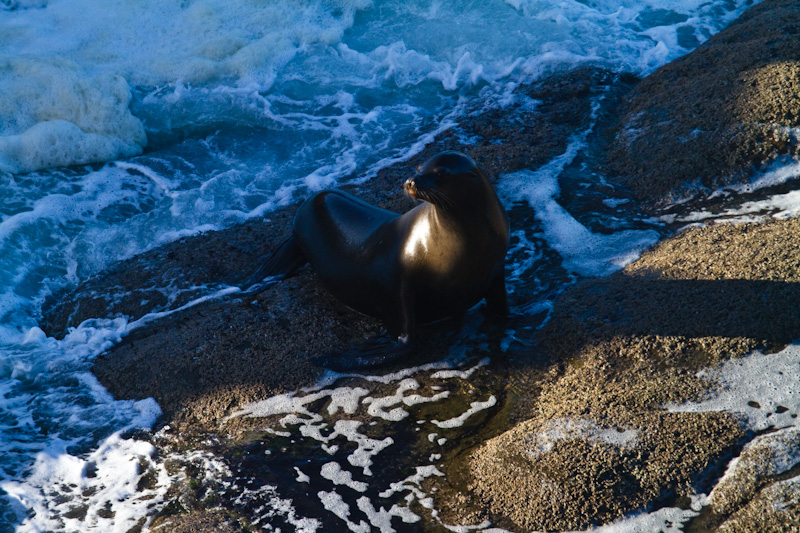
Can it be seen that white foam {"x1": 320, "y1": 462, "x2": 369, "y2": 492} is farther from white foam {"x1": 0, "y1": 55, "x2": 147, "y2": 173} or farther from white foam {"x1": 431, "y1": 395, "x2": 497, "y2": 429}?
white foam {"x1": 0, "y1": 55, "x2": 147, "y2": 173}

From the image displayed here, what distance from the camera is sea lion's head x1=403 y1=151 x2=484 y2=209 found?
3.48m

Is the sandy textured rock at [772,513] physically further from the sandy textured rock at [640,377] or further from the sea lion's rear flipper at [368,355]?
the sea lion's rear flipper at [368,355]

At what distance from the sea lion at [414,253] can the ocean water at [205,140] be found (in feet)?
1.32

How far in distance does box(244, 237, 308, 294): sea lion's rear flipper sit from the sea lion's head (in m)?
1.66

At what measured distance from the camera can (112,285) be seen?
5.34 m

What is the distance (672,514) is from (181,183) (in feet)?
18.7

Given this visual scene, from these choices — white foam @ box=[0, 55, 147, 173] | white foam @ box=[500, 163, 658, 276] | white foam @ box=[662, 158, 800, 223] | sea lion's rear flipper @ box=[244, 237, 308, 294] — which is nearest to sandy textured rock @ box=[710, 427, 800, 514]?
white foam @ box=[500, 163, 658, 276]

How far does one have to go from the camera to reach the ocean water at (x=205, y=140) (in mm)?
3635

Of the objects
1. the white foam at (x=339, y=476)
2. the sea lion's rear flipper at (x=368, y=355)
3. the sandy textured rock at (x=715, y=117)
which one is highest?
the sandy textured rock at (x=715, y=117)

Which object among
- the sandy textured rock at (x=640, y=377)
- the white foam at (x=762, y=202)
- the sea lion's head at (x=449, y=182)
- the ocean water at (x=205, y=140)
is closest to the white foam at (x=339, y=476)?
the ocean water at (x=205, y=140)

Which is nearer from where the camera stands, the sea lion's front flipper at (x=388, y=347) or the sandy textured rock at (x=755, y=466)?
the sandy textured rock at (x=755, y=466)

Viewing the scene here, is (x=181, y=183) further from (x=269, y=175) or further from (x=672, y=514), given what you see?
(x=672, y=514)

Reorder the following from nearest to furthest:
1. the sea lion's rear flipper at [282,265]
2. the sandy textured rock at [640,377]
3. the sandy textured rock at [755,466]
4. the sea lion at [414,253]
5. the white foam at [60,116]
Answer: the sandy textured rock at [755,466] < the sandy textured rock at [640,377] < the sea lion at [414,253] < the sea lion's rear flipper at [282,265] < the white foam at [60,116]

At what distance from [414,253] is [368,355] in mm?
628
